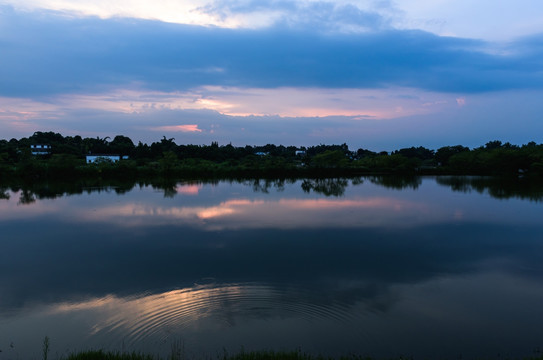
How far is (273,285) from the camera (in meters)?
7.09

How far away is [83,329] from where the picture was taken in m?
5.37

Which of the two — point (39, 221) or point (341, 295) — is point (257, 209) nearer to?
point (39, 221)

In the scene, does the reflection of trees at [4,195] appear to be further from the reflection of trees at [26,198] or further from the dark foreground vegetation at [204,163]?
the dark foreground vegetation at [204,163]

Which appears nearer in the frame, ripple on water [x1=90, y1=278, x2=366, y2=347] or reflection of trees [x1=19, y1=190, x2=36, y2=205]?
ripple on water [x1=90, y1=278, x2=366, y2=347]

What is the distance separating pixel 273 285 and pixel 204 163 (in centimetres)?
4215

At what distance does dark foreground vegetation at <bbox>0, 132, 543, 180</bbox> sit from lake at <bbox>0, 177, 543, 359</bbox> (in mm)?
25524

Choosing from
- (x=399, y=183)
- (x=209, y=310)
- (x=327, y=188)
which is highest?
(x=399, y=183)

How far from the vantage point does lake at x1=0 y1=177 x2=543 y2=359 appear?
5117 mm

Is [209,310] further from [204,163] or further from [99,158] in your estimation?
[99,158]

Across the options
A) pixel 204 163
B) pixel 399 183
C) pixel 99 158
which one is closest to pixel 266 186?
pixel 399 183

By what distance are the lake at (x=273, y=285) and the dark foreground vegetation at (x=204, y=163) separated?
2552 centimetres

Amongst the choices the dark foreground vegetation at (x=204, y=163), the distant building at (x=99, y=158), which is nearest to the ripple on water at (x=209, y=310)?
the dark foreground vegetation at (x=204, y=163)

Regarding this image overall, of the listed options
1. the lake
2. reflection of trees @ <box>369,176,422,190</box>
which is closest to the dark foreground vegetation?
reflection of trees @ <box>369,176,422,190</box>

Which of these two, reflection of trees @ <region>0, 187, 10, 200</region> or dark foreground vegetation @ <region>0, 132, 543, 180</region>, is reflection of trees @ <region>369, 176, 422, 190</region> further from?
reflection of trees @ <region>0, 187, 10, 200</region>
